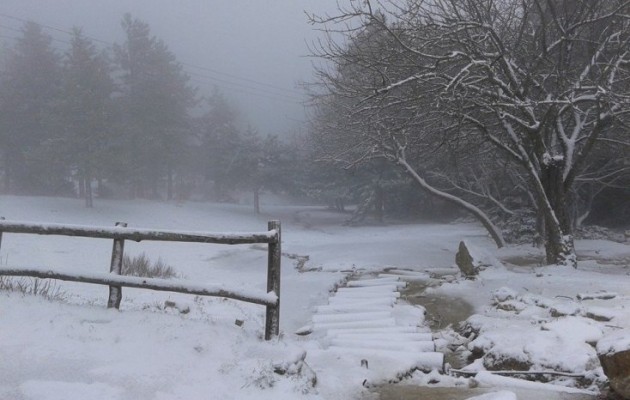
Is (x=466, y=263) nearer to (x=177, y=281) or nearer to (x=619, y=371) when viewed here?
(x=619, y=371)

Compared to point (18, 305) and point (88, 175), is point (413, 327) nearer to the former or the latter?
point (18, 305)

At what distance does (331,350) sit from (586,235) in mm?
21502

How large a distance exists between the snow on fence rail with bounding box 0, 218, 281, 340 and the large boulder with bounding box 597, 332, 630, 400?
10.2ft

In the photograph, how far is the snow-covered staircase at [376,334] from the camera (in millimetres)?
5531

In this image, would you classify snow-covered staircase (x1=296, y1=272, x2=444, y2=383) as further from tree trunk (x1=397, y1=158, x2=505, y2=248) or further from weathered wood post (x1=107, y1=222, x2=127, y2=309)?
tree trunk (x1=397, y1=158, x2=505, y2=248)

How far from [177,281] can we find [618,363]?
167 inches

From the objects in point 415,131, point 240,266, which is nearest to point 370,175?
point 240,266

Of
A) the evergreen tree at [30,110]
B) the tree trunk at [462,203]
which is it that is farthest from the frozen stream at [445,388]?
the evergreen tree at [30,110]

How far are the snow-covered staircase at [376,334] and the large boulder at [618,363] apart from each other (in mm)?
1742

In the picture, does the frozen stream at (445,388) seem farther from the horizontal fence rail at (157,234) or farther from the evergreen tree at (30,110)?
the evergreen tree at (30,110)

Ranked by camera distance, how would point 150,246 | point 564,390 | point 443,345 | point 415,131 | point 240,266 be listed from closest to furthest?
point 564,390
point 443,345
point 415,131
point 240,266
point 150,246

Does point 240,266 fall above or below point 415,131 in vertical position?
below

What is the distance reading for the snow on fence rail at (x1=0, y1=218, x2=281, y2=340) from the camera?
196 inches

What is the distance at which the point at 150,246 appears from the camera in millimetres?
25016
